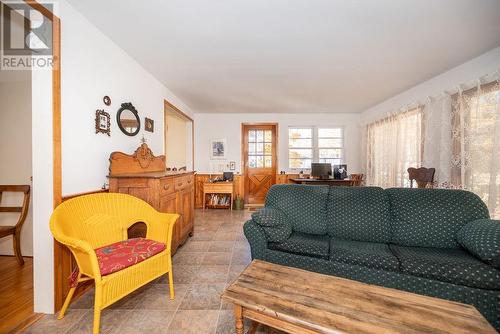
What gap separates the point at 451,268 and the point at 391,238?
1.76ft

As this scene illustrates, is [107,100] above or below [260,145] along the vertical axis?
above

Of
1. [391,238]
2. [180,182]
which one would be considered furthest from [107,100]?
[391,238]

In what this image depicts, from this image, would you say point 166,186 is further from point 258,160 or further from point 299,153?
point 299,153

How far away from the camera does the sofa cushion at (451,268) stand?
1.42 metres

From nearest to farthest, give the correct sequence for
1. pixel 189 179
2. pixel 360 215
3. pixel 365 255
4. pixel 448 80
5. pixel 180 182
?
pixel 365 255, pixel 360 215, pixel 180 182, pixel 448 80, pixel 189 179

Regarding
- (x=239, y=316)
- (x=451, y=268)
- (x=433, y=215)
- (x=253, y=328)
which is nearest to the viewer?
(x=239, y=316)

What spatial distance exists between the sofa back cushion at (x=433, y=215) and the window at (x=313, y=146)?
12.0 ft

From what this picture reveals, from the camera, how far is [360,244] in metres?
1.92

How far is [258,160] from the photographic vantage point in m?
5.82

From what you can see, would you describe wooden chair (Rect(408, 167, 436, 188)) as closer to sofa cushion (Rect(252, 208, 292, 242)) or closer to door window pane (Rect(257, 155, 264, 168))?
sofa cushion (Rect(252, 208, 292, 242))

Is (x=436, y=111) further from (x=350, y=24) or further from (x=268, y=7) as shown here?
(x=268, y=7)

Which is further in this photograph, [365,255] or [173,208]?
[173,208]

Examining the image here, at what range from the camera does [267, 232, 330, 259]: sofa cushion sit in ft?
6.04

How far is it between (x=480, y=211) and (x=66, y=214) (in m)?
3.48
